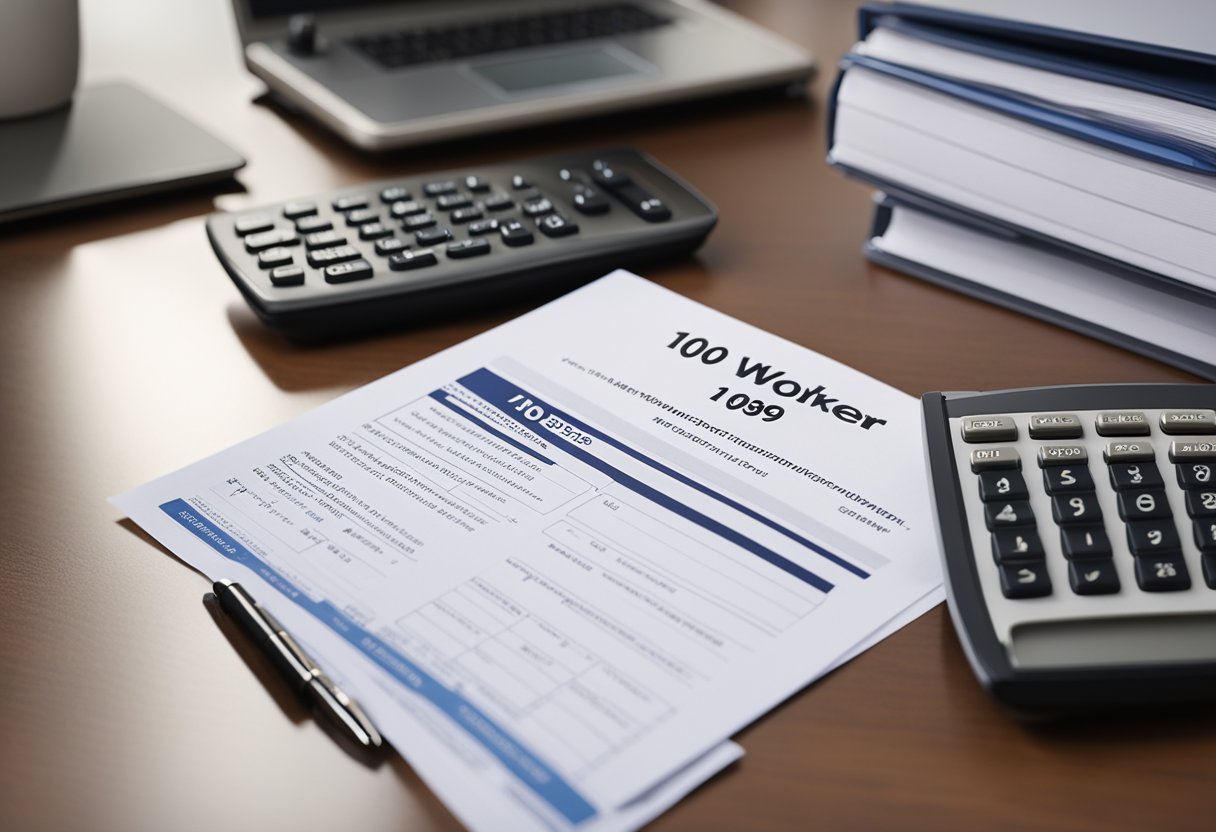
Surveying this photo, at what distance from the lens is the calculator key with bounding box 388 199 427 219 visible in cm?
62

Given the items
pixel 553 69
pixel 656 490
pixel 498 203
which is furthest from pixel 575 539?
pixel 553 69

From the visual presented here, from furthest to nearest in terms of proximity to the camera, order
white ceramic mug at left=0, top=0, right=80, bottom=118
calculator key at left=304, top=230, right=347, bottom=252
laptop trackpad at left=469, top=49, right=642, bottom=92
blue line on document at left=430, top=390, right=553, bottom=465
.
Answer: laptop trackpad at left=469, top=49, right=642, bottom=92 → white ceramic mug at left=0, top=0, right=80, bottom=118 → calculator key at left=304, top=230, right=347, bottom=252 → blue line on document at left=430, top=390, right=553, bottom=465

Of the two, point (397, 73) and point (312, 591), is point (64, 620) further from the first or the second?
point (397, 73)

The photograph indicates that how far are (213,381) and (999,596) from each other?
0.36 metres

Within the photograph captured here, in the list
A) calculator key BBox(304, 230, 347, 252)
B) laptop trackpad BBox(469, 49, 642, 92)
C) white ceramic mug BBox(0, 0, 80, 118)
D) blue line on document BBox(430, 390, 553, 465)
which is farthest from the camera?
laptop trackpad BBox(469, 49, 642, 92)

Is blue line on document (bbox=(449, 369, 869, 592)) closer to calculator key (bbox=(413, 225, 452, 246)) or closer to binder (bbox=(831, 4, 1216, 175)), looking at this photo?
calculator key (bbox=(413, 225, 452, 246))

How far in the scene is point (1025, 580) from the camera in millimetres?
381

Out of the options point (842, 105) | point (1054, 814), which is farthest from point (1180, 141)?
point (1054, 814)

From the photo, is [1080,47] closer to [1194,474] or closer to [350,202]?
[1194,474]

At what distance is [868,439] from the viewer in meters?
0.49

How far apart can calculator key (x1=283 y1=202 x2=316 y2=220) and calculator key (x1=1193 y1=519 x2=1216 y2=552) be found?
0.44 metres

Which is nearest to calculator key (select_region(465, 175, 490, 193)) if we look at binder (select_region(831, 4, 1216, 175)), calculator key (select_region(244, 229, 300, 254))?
calculator key (select_region(244, 229, 300, 254))

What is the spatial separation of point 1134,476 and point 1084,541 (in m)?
0.04

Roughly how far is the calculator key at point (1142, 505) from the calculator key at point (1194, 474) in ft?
0.04
